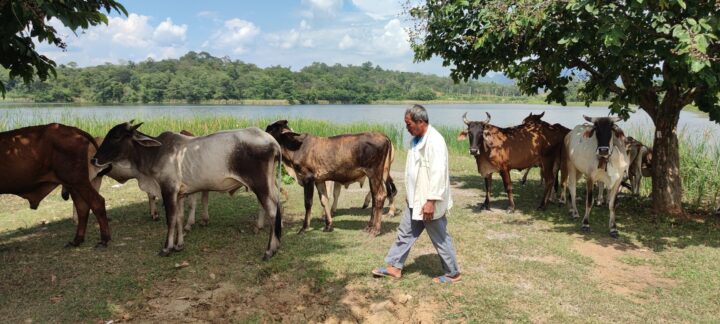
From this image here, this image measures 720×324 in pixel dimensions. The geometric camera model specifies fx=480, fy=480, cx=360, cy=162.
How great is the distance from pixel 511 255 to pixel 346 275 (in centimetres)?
226

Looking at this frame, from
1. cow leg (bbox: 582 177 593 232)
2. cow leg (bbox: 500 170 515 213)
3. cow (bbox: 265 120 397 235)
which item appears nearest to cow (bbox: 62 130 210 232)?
cow (bbox: 265 120 397 235)

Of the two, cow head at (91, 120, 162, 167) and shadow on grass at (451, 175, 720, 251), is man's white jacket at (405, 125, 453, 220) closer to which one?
shadow on grass at (451, 175, 720, 251)

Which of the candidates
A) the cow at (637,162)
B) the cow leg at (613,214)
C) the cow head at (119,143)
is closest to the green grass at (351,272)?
the cow leg at (613,214)

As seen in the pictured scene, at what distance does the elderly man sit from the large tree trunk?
527 cm

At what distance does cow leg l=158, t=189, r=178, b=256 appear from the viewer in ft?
20.2

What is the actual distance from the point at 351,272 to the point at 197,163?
2407 mm

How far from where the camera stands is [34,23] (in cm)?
532

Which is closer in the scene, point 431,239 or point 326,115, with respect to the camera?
point 431,239

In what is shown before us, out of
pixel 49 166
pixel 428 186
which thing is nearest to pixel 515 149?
pixel 428 186

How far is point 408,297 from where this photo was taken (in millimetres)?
4855

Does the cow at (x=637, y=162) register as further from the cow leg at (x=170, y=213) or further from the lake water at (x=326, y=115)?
the cow leg at (x=170, y=213)

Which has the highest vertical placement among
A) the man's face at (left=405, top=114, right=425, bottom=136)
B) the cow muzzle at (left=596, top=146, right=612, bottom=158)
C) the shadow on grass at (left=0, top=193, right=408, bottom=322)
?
the man's face at (left=405, top=114, right=425, bottom=136)

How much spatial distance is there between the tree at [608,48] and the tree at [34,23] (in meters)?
5.32

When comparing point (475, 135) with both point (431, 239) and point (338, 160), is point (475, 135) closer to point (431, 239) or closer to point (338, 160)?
point (338, 160)
